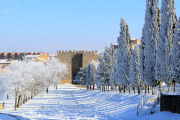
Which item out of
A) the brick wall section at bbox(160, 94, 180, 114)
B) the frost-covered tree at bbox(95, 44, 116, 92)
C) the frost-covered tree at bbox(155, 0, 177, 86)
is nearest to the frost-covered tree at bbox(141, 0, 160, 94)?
the frost-covered tree at bbox(155, 0, 177, 86)

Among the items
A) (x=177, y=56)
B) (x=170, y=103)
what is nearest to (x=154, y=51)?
(x=177, y=56)

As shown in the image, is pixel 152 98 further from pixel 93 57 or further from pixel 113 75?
pixel 93 57

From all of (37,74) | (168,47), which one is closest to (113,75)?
(37,74)

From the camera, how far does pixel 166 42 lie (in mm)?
20891

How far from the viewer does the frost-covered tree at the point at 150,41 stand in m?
24.5

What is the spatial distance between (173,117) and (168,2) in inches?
448

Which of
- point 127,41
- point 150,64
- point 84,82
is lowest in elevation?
point 84,82

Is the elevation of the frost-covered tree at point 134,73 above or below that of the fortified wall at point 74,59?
below

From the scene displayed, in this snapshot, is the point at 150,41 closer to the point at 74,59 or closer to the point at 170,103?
the point at 170,103

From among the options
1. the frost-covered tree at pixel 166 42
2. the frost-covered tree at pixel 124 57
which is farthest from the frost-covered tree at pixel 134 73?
the frost-covered tree at pixel 166 42

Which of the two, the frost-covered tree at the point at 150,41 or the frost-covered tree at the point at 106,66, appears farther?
the frost-covered tree at the point at 106,66

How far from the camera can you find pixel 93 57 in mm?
90875

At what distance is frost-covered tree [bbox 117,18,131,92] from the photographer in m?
32.7

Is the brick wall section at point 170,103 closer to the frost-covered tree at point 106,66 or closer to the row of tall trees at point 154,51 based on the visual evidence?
the row of tall trees at point 154,51
